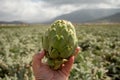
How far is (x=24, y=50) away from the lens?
402 inches

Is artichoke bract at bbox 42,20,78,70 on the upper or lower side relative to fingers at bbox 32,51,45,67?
upper

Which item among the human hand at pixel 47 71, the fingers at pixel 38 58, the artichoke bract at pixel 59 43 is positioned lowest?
the human hand at pixel 47 71

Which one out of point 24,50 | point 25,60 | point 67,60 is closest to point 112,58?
point 24,50

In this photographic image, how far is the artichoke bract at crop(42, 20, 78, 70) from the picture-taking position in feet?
7.98

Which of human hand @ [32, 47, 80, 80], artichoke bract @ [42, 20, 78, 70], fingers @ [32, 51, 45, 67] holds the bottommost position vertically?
human hand @ [32, 47, 80, 80]

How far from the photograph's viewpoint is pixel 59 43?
244cm

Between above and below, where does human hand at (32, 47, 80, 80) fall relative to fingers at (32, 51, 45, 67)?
below

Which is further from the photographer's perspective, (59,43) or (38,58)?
(38,58)

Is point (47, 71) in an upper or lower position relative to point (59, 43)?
lower

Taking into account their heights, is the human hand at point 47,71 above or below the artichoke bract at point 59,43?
below

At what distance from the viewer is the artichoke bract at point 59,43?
2.43 m

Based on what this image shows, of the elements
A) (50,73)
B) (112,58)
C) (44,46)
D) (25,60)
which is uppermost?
(44,46)

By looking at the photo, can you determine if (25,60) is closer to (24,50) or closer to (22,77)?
(22,77)

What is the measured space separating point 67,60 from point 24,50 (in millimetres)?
7748
